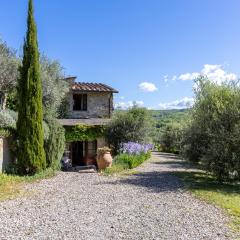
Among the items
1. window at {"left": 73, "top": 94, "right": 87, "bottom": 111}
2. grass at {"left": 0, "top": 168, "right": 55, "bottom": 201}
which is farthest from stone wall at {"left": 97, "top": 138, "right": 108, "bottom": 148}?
grass at {"left": 0, "top": 168, "right": 55, "bottom": 201}

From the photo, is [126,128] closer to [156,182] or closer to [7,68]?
[7,68]

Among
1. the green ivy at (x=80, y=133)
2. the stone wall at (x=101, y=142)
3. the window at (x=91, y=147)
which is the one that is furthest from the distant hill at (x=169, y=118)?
the green ivy at (x=80, y=133)

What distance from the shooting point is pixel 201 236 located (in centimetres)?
681

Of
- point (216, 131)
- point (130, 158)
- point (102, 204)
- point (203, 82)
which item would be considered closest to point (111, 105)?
point (130, 158)

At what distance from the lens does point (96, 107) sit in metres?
27.6

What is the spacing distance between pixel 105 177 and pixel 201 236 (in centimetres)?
836

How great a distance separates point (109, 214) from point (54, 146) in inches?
330

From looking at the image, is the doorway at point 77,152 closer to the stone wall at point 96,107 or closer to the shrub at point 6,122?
the stone wall at point 96,107

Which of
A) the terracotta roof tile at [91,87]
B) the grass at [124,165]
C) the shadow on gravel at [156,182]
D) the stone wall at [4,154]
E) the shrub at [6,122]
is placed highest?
the terracotta roof tile at [91,87]

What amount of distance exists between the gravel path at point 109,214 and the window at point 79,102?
15276 millimetres

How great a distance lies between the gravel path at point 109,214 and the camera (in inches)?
271

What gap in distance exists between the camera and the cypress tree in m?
14.7

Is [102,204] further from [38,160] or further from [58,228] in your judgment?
[38,160]

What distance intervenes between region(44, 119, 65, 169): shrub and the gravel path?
11.8 feet
